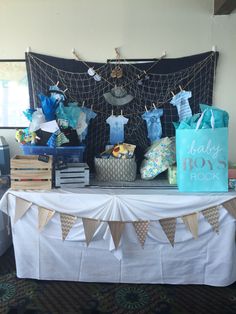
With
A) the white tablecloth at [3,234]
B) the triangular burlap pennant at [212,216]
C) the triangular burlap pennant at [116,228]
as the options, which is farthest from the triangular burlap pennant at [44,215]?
the triangular burlap pennant at [212,216]

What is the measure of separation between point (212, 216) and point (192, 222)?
129 millimetres

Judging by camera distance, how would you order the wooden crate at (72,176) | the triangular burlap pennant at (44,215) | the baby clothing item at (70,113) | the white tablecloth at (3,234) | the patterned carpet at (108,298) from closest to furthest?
the patterned carpet at (108,298)
the triangular burlap pennant at (44,215)
the wooden crate at (72,176)
the baby clothing item at (70,113)
the white tablecloth at (3,234)

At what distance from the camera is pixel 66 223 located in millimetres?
1753

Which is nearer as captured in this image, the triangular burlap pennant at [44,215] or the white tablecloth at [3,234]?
the triangular burlap pennant at [44,215]

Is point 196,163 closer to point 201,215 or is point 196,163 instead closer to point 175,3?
point 201,215

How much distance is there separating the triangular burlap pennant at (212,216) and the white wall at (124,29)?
982 mm

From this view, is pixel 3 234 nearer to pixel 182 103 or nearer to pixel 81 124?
pixel 81 124

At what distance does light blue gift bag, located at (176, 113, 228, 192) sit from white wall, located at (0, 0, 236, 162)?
28.1 inches

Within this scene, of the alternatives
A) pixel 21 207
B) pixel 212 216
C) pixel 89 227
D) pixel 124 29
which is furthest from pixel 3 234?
pixel 124 29

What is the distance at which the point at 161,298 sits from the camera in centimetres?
176

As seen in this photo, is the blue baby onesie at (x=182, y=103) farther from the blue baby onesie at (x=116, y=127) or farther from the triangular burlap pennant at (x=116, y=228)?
the triangular burlap pennant at (x=116, y=228)

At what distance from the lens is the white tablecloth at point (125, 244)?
1739 mm

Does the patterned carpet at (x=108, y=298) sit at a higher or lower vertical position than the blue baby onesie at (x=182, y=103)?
lower

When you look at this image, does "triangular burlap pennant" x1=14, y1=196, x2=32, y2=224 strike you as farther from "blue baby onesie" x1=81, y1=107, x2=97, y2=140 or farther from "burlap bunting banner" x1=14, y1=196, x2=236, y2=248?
"blue baby onesie" x1=81, y1=107, x2=97, y2=140
